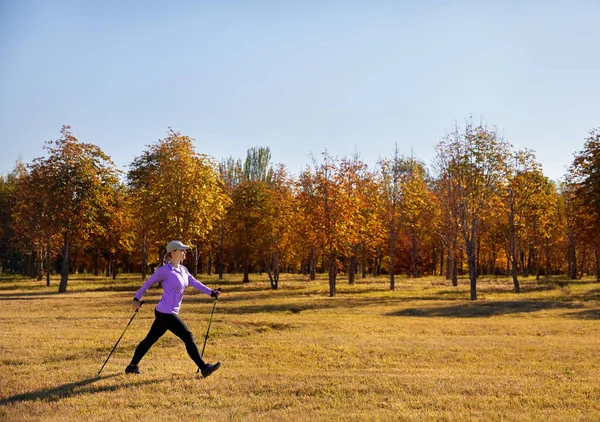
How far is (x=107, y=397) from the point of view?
8.69m

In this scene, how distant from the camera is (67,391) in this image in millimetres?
9047

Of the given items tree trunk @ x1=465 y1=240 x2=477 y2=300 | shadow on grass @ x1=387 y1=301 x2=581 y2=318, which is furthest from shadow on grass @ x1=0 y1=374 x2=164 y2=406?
tree trunk @ x1=465 y1=240 x2=477 y2=300

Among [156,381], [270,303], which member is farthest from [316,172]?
[156,381]

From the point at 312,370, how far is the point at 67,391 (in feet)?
15.3

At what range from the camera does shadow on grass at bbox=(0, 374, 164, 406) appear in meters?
8.62

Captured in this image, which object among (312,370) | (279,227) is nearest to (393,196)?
(279,227)

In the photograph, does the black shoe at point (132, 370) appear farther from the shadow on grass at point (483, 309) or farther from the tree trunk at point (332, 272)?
the tree trunk at point (332, 272)

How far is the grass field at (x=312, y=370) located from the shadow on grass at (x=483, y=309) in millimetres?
2387

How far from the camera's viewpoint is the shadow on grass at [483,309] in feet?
81.0

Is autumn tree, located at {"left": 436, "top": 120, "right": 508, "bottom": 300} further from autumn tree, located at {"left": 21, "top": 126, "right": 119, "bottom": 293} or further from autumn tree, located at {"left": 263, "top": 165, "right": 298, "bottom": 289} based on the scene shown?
autumn tree, located at {"left": 21, "top": 126, "right": 119, "bottom": 293}

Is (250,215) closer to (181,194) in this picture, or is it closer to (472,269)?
(181,194)

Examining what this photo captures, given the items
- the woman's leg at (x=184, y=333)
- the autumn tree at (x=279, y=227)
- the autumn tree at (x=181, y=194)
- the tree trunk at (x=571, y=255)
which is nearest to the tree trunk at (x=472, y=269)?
the autumn tree at (x=279, y=227)

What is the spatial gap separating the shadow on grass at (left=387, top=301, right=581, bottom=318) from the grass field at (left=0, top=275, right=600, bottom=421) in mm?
2387

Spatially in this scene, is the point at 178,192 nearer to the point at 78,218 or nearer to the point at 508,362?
the point at 78,218
